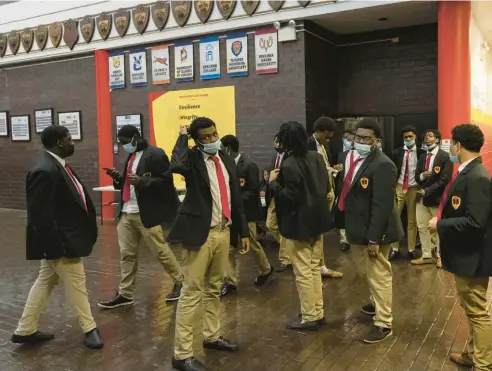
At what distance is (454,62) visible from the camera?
281 inches

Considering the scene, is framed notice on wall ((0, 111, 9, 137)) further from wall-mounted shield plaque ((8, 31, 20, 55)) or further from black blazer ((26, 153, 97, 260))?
black blazer ((26, 153, 97, 260))

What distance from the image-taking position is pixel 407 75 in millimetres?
8852

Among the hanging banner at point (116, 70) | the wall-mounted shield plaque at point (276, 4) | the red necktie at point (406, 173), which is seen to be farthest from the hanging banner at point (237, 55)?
the red necktie at point (406, 173)

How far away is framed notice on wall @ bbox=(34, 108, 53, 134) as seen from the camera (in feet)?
36.2

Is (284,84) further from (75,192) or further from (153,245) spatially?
(75,192)

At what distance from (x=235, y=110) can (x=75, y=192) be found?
5303mm

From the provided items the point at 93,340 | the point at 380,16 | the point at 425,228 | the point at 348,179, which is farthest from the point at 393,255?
the point at 93,340

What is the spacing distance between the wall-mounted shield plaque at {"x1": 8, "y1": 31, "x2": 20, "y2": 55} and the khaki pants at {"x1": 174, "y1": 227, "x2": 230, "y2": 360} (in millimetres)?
9769

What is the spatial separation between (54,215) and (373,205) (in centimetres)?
241

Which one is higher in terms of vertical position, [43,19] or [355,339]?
[43,19]

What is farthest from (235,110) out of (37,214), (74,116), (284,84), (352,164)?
(37,214)

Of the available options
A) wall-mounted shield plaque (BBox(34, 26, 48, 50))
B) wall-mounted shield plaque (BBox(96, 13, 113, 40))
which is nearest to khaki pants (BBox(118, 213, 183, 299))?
wall-mounted shield plaque (BBox(96, 13, 113, 40))

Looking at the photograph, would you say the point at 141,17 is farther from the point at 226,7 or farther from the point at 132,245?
the point at 132,245

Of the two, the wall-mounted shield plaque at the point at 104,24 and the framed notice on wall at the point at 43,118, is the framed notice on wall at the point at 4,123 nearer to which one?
the framed notice on wall at the point at 43,118
